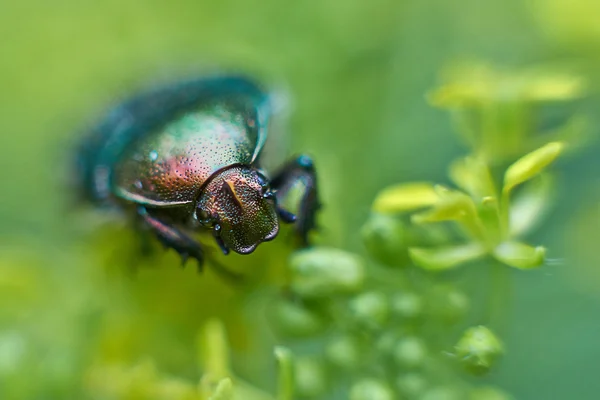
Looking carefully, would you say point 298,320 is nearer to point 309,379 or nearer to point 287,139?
point 309,379

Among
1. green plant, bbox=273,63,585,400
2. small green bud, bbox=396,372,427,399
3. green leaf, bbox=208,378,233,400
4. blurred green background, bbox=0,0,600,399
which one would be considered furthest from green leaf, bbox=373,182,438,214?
green leaf, bbox=208,378,233,400

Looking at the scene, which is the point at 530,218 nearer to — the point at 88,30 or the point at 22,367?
the point at 22,367

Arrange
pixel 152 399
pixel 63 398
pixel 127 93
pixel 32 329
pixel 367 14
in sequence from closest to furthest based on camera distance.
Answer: pixel 152 399 → pixel 63 398 → pixel 32 329 → pixel 127 93 → pixel 367 14

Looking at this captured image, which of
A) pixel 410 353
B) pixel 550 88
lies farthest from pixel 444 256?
pixel 550 88

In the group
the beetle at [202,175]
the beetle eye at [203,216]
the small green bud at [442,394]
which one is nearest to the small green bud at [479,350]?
the small green bud at [442,394]

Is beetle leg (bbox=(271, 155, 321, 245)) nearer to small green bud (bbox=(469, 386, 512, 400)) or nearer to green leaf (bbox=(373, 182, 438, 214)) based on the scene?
green leaf (bbox=(373, 182, 438, 214))

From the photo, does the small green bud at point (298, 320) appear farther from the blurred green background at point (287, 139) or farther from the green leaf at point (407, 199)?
the green leaf at point (407, 199)

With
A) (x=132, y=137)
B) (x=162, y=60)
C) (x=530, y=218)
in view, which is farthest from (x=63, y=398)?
(x=162, y=60)
